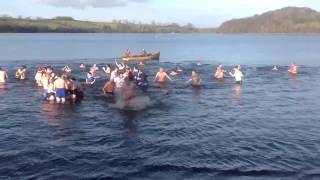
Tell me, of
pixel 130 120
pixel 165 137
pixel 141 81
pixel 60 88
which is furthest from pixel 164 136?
pixel 141 81

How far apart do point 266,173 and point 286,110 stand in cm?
1276

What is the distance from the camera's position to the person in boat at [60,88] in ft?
85.1

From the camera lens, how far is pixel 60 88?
26438 millimetres

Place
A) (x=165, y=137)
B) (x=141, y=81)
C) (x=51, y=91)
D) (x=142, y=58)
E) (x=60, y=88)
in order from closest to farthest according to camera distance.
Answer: (x=165, y=137) < (x=60, y=88) < (x=51, y=91) < (x=141, y=81) < (x=142, y=58)

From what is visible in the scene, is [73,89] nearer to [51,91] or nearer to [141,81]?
[51,91]

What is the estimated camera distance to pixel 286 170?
15.5 meters

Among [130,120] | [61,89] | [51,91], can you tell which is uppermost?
[61,89]

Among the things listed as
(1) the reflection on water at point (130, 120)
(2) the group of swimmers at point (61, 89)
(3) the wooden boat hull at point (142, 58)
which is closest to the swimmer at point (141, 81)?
(2) the group of swimmers at point (61, 89)

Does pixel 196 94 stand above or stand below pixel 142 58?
below

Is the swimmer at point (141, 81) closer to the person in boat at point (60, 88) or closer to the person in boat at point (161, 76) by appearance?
the person in boat at point (161, 76)

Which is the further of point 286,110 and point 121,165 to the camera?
point 286,110

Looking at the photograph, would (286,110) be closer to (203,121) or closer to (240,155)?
(203,121)

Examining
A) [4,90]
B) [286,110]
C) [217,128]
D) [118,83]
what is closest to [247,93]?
[286,110]

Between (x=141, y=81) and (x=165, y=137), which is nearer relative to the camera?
(x=165, y=137)
